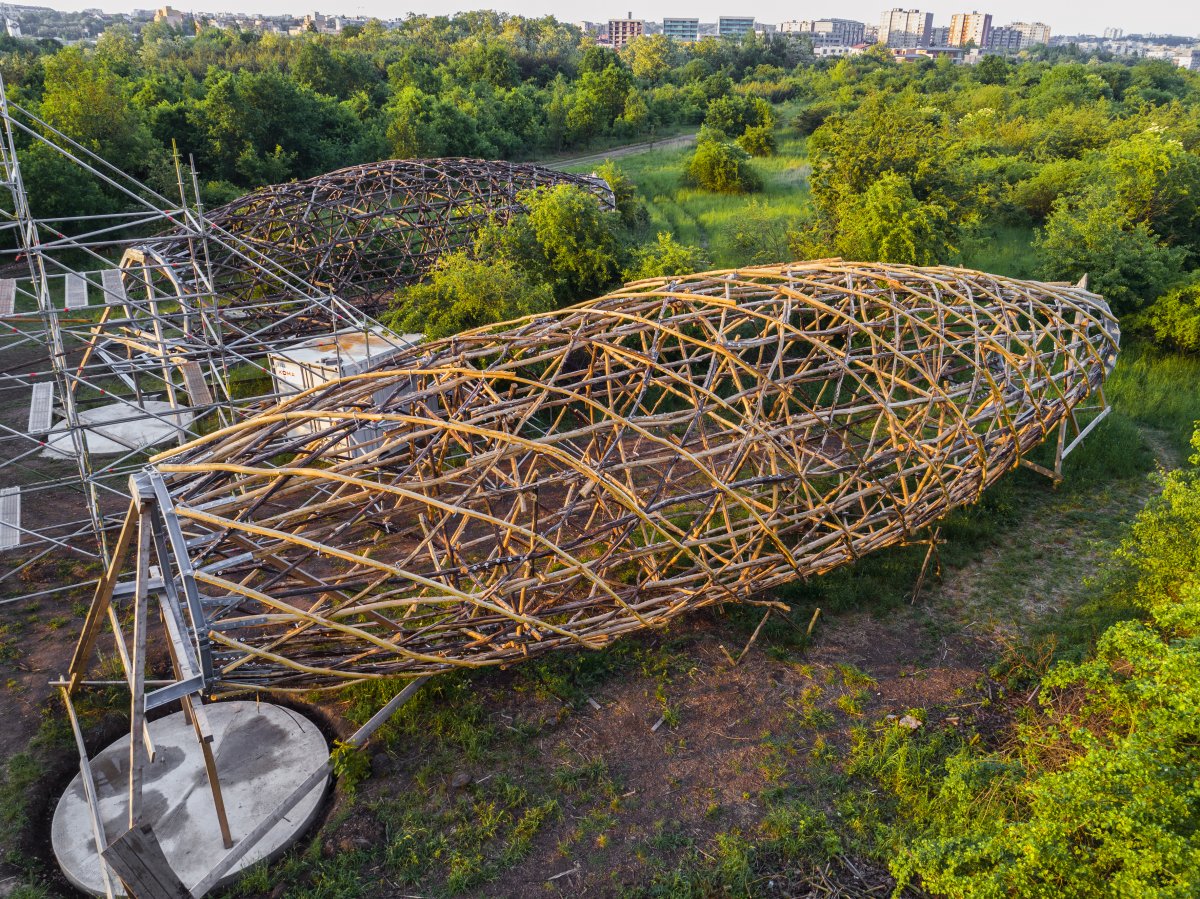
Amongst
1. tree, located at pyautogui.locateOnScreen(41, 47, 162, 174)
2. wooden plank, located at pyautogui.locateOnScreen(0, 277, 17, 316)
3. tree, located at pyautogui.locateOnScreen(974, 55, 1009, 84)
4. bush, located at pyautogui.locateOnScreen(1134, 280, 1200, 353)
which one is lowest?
bush, located at pyautogui.locateOnScreen(1134, 280, 1200, 353)

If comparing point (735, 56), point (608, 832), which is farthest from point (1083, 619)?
point (735, 56)

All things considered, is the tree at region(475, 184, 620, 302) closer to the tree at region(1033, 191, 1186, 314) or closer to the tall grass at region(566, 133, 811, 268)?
the tall grass at region(566, 133, 811, 268)

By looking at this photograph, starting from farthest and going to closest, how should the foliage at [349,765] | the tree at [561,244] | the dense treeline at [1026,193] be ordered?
the dense treeline at [1026,193], the tree at [561,244], the foliage at [349,765]

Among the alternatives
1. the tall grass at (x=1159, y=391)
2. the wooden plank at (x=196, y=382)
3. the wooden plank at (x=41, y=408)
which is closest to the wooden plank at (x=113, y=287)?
the wooden plank at (x=196, y=382)

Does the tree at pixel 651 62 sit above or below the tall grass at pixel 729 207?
above

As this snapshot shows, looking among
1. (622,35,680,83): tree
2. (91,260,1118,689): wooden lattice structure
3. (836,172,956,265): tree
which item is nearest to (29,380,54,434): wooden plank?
(91,260,1118,689): wooden lattice structure

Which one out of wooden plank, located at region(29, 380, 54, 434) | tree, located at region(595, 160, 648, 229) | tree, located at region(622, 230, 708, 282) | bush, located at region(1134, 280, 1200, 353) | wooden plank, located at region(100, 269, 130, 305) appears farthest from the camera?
tree, located at region(595, 160, 648, 229)

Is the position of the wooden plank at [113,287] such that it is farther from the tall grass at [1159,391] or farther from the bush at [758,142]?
the bush at [758,142]
